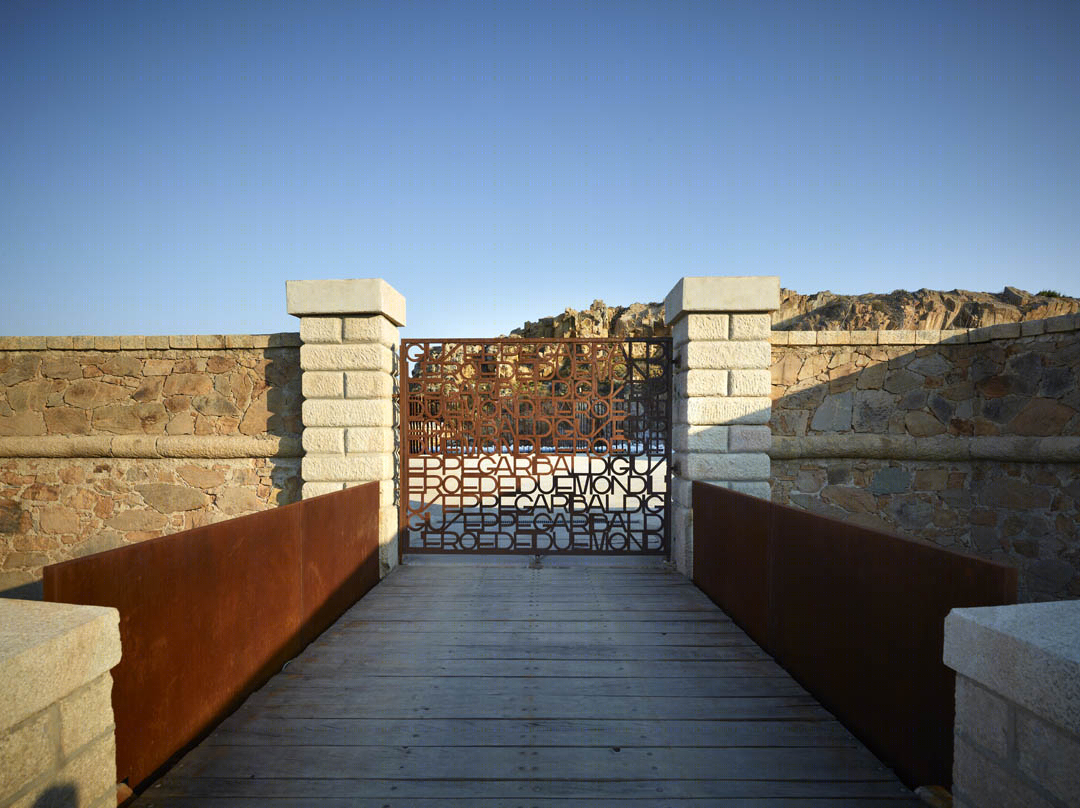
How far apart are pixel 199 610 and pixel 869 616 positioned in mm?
3194

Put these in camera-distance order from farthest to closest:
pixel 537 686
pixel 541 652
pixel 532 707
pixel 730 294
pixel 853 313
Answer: pixel 853 313, pixel 730 294, pixel 541 652, pixel 537 686, pixel 532 707

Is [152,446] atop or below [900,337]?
below

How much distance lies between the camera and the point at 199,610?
8.19 ft

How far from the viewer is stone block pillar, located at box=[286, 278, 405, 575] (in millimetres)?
4930

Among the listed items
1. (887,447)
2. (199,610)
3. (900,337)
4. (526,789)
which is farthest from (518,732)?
(900,337)

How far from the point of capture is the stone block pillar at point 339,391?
493 cm

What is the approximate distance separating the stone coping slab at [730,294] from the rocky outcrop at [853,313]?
39.1 metres

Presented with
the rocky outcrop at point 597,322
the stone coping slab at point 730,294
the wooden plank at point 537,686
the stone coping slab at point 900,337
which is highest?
the rocky outcrop at point 597,322

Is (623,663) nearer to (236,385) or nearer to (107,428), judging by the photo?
(236,385)

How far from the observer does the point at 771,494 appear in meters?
5.32

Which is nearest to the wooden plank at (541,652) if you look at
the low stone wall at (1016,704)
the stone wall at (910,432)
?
the low stone wall at (1016,704)

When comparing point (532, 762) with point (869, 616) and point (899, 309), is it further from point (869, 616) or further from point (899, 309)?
point (899, 309)

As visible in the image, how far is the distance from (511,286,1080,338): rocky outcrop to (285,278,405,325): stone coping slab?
39.4 meters

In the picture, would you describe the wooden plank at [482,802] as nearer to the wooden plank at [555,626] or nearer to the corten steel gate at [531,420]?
the wooden plank at [555,626]
